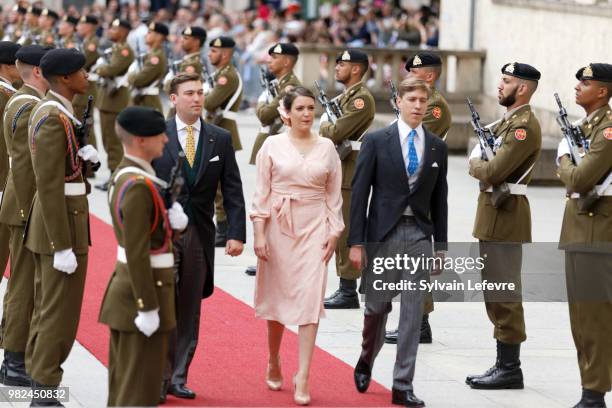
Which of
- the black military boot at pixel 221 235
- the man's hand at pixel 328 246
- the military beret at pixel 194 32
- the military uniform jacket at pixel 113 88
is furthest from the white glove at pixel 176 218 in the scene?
the military uniform jacket at pixel 113 88

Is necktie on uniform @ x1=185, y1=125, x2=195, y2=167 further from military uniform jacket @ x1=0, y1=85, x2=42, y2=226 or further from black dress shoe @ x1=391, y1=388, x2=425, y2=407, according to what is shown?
black dress shoe @ x1=391, y1=388, x2=425, y2=407

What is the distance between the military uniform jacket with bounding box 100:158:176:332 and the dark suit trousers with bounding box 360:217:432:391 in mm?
1833

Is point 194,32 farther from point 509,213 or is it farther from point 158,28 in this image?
point 509,213

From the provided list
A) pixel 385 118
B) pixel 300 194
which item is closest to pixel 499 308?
pixel 300 194

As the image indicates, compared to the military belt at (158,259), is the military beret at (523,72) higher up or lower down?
higher up

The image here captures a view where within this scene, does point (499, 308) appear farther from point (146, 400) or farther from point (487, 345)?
point (146, 400)

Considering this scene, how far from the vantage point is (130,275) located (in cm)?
658

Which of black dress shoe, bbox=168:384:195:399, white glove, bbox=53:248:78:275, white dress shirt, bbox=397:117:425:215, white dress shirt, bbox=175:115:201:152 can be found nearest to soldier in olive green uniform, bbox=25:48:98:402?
white glove, bbox=53:248:78:275

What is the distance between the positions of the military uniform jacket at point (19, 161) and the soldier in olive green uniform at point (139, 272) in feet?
5.73

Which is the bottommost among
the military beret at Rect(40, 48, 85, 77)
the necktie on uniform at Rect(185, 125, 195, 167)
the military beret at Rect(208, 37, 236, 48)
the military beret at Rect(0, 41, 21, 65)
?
the military beret at Rect(208, 37, 236, 48)

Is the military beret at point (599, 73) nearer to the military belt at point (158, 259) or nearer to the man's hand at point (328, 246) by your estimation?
the man's hand at point (328, 246)

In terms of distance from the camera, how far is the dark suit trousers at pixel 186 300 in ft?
26.8

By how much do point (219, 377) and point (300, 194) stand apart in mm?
1262

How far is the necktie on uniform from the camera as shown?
8242 millimetres
